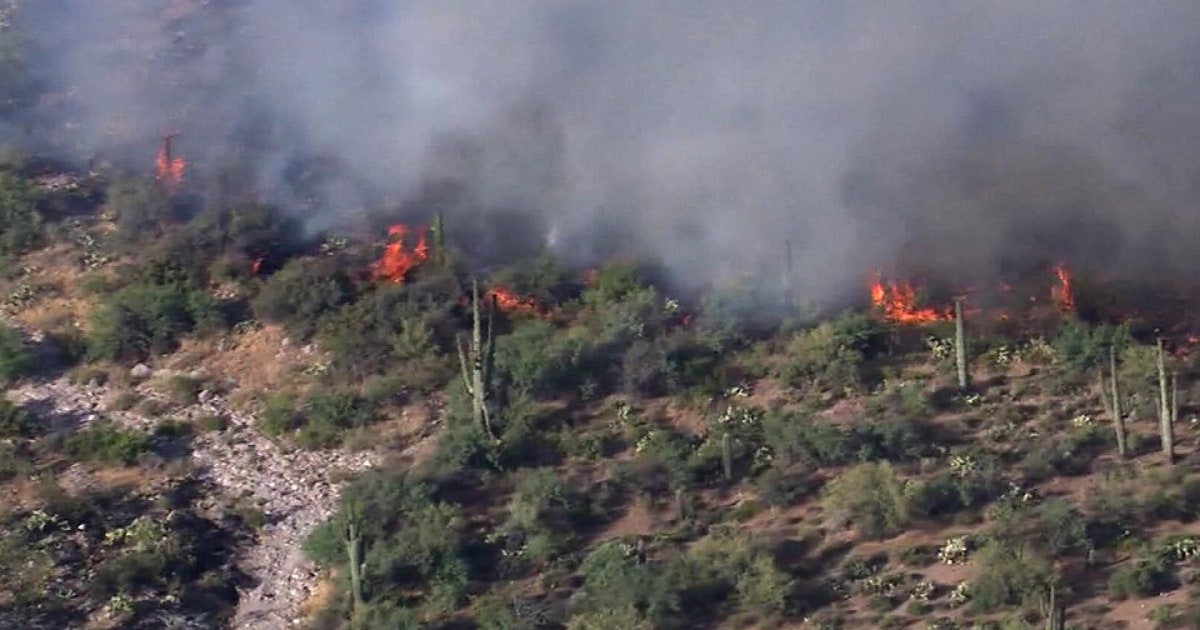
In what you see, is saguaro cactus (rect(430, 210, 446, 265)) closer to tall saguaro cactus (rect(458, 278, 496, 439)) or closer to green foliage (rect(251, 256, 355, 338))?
green foliage (rect(251, 256, 355, 338))

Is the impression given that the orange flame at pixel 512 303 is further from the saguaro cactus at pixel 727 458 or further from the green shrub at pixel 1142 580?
the green shrub at pixel 1142 580

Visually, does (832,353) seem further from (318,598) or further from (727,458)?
(318,598)

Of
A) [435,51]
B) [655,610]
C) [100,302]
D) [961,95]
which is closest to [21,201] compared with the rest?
[100,302]

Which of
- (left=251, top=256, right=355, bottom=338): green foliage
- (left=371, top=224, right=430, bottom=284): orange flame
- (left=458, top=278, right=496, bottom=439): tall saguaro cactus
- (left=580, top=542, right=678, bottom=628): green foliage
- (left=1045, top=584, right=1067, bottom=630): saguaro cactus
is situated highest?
(left=371, top=224, right=430, bottom=284): orange flame

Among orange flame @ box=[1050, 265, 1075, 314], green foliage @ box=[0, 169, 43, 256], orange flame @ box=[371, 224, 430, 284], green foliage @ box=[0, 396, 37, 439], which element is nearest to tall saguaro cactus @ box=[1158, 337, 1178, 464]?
orange flame @ box=[1050, 265, 1075, 314]

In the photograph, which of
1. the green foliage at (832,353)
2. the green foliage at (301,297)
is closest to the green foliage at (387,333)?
the green foliage at (301,297)
